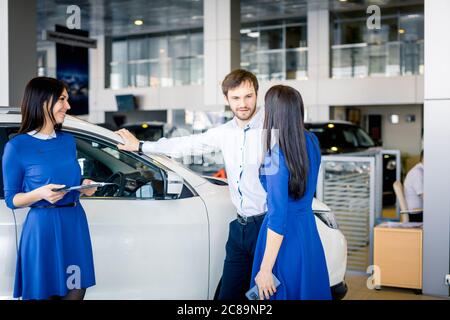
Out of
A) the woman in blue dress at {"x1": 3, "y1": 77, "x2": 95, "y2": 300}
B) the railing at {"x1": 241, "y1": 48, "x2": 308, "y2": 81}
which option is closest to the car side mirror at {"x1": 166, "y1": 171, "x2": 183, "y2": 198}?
the woman in blue dress at {"x1": 3, "y1": 77, "x2": 95, "y2": 300}

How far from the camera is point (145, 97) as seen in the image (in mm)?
22047

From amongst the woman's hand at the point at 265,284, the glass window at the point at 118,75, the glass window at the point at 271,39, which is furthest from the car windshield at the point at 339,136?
the glass window at the point at 118,75

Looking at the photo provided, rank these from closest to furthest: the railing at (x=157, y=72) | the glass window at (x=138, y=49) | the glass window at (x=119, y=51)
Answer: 1. the railing at (x=157, y=72)
2. the glass window at (x=138, y=49)
3. the glass window at (x=119, y=51)

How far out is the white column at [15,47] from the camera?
6504mm

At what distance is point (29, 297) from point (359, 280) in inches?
164

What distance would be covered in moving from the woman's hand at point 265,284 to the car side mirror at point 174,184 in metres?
0.99

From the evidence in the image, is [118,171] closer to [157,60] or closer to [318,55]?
[318,55]

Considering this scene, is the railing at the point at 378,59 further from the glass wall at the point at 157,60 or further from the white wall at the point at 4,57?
the white wall at the point at 4,57

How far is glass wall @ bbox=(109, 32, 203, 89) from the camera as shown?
21.8m

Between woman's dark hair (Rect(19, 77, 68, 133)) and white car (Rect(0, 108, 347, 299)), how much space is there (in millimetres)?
436

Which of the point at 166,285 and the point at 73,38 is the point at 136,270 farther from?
the point at 73,38

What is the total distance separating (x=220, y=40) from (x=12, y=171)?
11203 mm

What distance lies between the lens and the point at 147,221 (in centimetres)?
352

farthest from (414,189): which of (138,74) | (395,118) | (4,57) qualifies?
(138,74)
